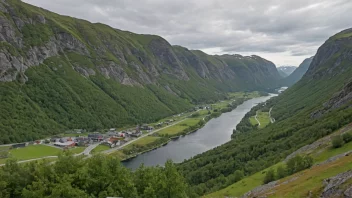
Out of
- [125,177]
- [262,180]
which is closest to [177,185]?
[125,177]

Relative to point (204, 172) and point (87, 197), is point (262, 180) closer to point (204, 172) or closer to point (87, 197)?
point (204, 172)

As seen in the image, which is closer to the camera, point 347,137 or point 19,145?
point 347,137

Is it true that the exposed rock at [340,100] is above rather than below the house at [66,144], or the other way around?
above

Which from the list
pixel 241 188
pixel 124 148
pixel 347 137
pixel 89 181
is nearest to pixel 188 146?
pixel 124 148

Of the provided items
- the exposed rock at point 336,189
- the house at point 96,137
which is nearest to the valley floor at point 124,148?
the house at point 96,137

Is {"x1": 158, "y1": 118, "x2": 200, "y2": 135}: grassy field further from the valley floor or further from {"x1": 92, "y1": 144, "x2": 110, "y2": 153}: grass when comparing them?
{"x1": 92, "y1": 144, "x2": 110, "y2": 153}: grass

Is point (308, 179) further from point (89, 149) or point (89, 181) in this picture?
point (89, 149)

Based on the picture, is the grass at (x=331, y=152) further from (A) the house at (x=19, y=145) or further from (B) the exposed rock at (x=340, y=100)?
(A) the house at (x=19, y=145)

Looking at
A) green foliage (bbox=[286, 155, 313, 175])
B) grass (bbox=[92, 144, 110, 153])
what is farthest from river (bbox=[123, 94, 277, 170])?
green foliage (bbox=[286, 155, 313, 175])
